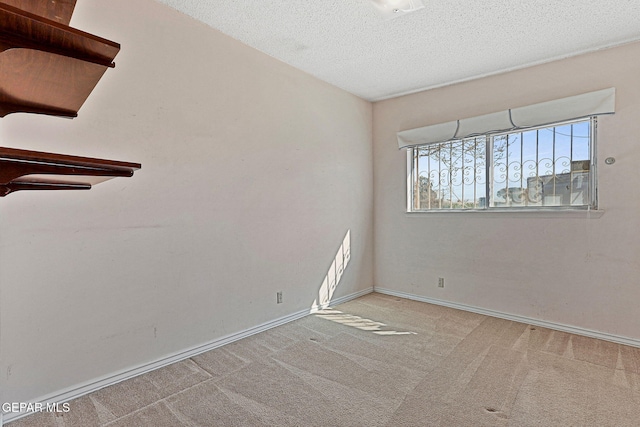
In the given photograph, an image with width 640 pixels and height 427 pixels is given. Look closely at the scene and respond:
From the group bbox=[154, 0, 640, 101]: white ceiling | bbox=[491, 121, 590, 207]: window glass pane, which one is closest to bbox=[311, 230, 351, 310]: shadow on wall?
bbox=[491, 121, 590, 207]: window glass pane

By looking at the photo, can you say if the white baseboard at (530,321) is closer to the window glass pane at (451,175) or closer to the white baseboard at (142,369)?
the window glass pane at (451,175)

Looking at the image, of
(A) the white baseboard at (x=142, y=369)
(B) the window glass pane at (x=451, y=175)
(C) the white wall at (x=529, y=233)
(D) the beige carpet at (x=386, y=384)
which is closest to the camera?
(D) the beige carpet at (x=386, y=384)

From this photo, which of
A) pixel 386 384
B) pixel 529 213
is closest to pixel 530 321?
pixel 529 213

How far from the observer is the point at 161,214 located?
2.43 m

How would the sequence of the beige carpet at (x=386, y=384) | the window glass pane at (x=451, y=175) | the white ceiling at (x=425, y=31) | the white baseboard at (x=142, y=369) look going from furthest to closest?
1. the window glass pane at (x=451, y=175)
2. the white ceiling at (x=425, y=31)
3. the white baseboard at (x=142, y=369)
4. the beige carpet at (x=386, y=384)

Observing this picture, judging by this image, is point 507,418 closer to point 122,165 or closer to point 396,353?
point 396,353

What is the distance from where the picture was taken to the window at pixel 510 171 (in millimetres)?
3137

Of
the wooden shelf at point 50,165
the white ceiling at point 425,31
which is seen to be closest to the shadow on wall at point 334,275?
the white ceiling at point 425,31

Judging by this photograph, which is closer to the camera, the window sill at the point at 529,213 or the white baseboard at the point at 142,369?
the white baseboard at the point at 142,369

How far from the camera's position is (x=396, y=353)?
2660 mm

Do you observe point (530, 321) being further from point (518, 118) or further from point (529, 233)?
point (518, 118)

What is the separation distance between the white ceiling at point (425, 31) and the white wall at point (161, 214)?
0.91 feet

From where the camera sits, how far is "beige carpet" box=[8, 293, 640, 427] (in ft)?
6.13

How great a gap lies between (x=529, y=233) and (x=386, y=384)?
7.26 ft
